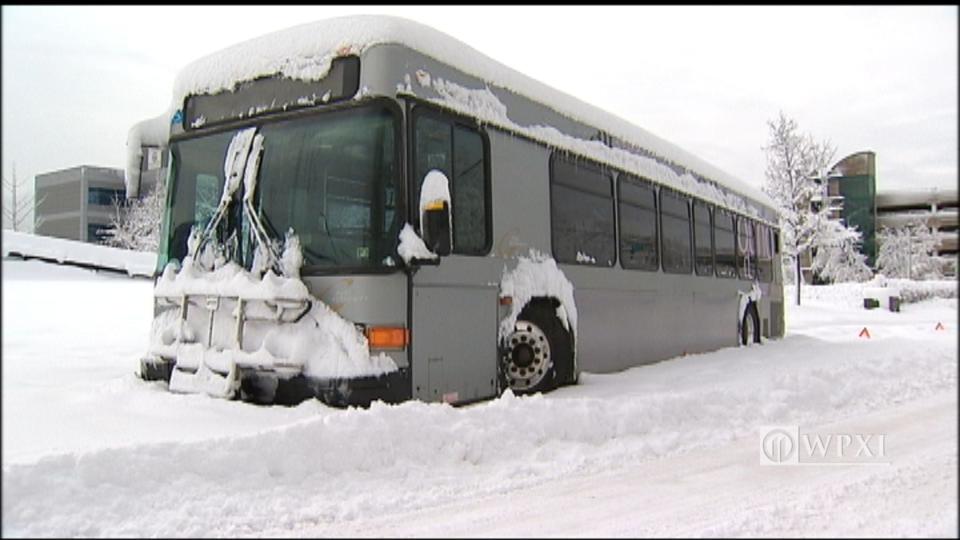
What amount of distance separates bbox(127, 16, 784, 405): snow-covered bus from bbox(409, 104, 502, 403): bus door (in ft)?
0.06

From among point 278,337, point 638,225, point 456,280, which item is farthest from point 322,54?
point 638,225

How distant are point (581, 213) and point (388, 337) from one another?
362 centimetres

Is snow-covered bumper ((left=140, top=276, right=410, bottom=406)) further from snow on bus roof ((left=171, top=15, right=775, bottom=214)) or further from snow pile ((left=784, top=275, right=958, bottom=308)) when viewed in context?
snow pile ((left=784, top=275, right=958, bottom=308))

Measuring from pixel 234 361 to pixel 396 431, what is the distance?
5.12ft

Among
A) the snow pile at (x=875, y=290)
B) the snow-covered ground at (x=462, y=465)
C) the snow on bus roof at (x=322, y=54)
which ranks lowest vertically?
the snow-covered ground at (x=462, y=465)

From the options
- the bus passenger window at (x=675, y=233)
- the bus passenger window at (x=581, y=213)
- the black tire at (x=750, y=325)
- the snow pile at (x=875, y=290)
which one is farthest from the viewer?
the black tire at (x=750, y=325)

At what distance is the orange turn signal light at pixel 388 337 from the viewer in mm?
5926

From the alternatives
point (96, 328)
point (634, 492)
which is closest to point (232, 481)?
point (634, 492)

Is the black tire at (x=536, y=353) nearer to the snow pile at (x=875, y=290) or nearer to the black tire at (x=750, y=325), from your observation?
the snow pile at (x=875, y=290)

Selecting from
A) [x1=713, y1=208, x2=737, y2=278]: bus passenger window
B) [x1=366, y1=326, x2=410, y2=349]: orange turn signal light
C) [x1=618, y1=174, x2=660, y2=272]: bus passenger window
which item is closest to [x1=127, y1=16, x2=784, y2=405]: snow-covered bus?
[x1=366, y1=326, x2=410, y2=349]: orange turn signal light

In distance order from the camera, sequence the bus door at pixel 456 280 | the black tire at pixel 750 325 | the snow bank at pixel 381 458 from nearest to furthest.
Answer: the snow bank at pixel 381 458
the bus door at pixel 456 280
the black tire at pixel 750 325

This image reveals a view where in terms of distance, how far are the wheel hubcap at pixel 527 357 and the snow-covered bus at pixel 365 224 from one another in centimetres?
2

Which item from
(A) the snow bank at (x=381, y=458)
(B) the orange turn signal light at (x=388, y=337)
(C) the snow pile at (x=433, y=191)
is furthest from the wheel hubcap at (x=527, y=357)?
(C) the snow pile at (x=433, y=191)

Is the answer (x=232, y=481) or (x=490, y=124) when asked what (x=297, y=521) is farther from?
(x=490, y=124)
